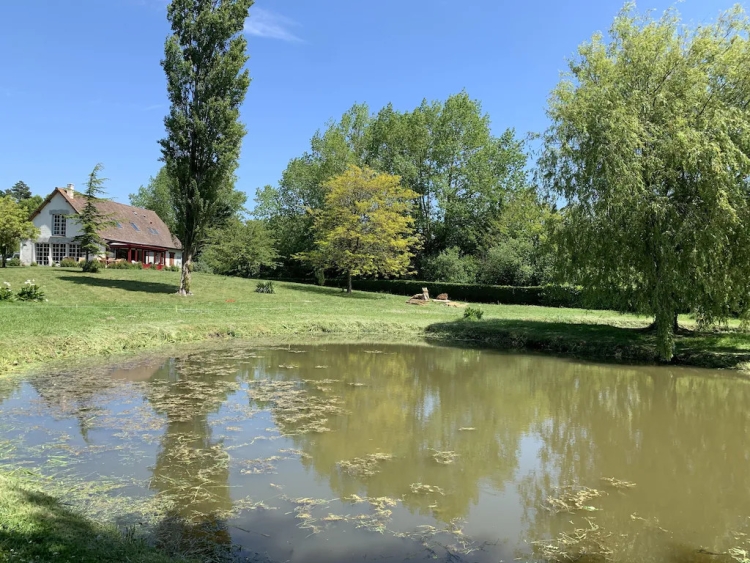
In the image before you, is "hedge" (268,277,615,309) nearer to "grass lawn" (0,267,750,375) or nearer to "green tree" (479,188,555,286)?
"green tree" (479,188,555,286)

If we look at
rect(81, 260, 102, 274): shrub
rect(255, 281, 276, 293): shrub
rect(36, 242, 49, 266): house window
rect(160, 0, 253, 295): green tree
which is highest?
rect(160, 0, 253, 295): green tree

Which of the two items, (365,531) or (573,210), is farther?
(573,210)

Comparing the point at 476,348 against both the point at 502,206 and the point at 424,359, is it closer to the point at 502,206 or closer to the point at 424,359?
the point at 424,359

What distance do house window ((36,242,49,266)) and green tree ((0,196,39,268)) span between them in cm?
787

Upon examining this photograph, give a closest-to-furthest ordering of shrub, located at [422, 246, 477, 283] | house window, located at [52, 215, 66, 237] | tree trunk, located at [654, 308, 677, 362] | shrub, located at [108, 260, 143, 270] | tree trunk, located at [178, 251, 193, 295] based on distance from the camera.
A: 1. tree trunk, located at [654, 308, 677, 362]
2. tree trunk, located at [178, 251, 193, 295]
3. shrub, located at [108, 260, 143, 270]
4. shrub, located at [422, 246, 477, 283]
5. house window, located at [52, 215, 66, 237]

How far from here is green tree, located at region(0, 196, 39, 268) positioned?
30500 mm

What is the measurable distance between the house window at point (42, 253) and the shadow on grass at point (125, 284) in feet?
48.7

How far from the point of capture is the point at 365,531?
15.6 ft

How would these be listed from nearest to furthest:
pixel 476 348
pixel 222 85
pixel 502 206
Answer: pixel 476 348 → pixel 222 85 → pixel 502 206

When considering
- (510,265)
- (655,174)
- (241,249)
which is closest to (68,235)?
(241,249)

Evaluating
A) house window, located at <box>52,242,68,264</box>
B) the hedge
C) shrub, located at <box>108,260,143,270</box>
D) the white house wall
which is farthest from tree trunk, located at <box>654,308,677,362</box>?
house window, located at <box>52,242,68,264</box>

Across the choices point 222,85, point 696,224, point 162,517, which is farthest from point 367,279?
point 162,517

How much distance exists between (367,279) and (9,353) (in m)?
30.8

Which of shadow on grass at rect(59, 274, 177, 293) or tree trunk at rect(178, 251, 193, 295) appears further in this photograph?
shadow on grass at rect(59, 274, 177, 293)
